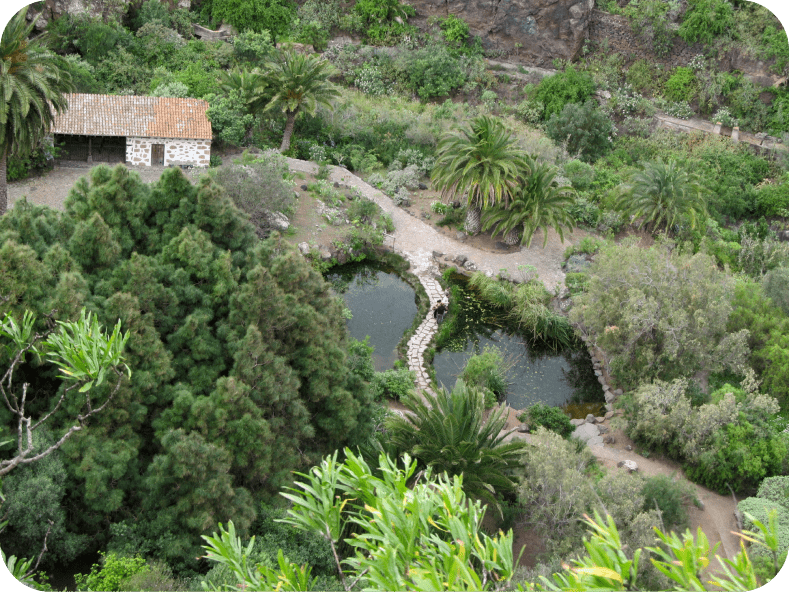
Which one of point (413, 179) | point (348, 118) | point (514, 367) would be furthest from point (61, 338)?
point (348, 118)

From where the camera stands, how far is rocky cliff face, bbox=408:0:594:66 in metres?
34.9

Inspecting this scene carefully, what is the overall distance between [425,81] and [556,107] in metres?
6.21

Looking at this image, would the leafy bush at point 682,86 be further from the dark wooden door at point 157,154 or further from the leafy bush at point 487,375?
the dark wooden door at point 157,154

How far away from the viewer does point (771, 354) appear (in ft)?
55.3

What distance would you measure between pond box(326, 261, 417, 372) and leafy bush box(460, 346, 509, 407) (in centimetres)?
226

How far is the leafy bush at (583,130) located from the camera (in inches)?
1162

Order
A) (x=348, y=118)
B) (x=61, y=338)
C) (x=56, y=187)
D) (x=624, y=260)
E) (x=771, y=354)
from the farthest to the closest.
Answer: (x=348, y=118), (x=56, y=187), (x=624, y=260), (x=771, y=354), (x=61, y=338)

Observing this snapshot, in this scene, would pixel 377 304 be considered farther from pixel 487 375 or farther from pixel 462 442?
pixel 462 442

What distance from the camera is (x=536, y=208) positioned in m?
22.8

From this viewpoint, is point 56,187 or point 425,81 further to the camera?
point 425,81

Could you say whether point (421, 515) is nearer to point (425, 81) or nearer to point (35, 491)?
point (35, 491)

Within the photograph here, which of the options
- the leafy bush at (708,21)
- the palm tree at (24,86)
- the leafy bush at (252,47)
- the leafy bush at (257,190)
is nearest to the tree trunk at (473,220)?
the leafy bush at (257,190)

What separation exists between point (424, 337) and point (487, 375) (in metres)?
2.64

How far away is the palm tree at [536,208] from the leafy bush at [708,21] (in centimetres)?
1585
